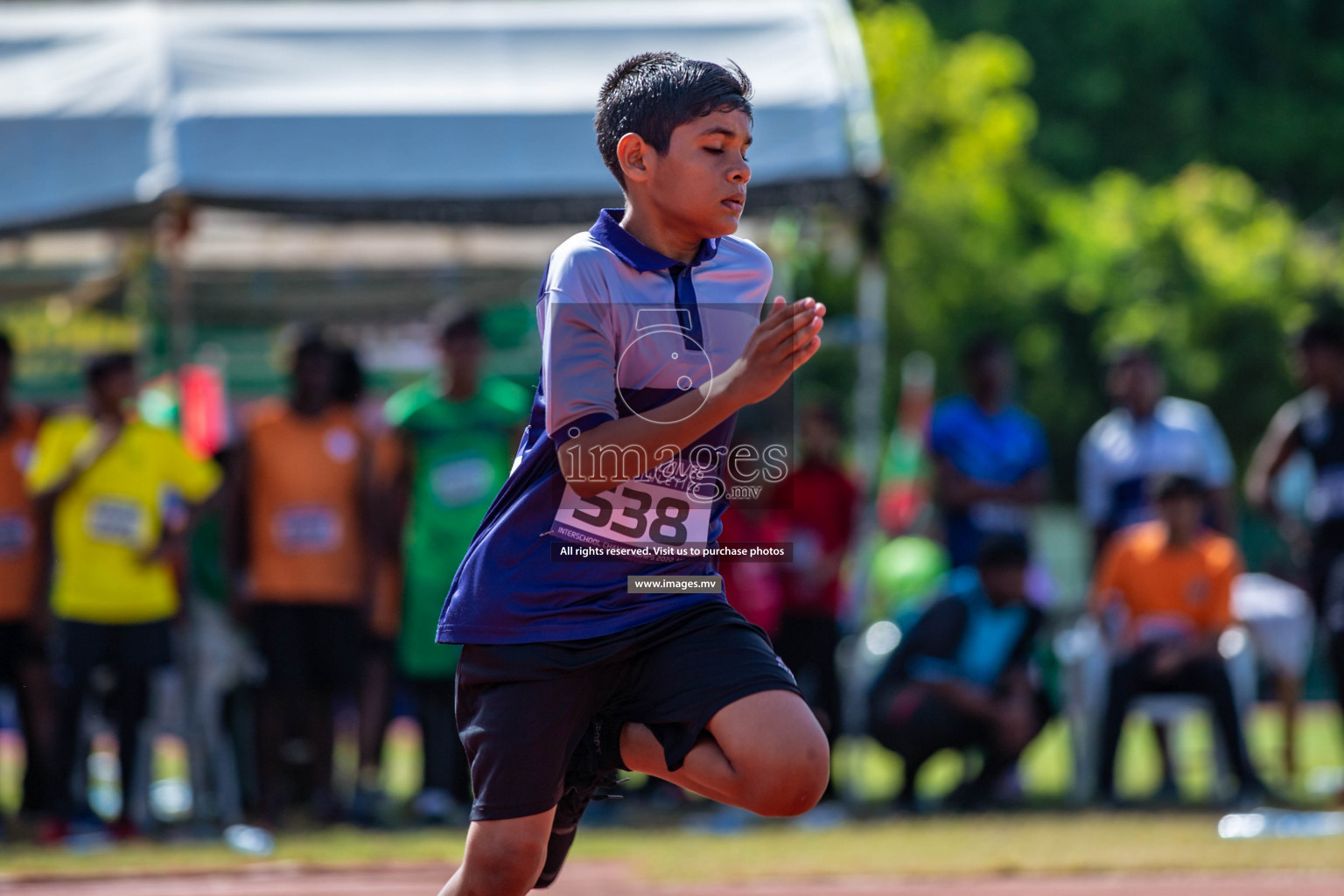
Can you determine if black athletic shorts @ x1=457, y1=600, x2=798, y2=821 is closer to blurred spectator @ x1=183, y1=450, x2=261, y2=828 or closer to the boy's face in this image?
the boy's face

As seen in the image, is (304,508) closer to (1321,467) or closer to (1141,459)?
(1141,459)

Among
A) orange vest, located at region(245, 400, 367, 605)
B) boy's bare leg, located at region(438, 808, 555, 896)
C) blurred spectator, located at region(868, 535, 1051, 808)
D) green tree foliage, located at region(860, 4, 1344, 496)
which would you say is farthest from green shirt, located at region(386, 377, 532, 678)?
green tree foliage, located at region(860, 4, 1344, 496)

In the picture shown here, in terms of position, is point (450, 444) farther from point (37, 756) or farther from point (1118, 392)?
point (1118, 392)

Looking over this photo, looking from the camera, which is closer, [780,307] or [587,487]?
[780,307]

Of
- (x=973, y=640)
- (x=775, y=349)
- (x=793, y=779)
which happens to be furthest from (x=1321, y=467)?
(x=775, y=349)

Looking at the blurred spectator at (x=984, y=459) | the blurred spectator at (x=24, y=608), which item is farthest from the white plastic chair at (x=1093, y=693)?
the blurred spectator at (x=24, y=608)

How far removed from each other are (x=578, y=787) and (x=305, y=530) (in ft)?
16.1

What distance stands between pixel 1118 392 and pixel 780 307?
6.45 m

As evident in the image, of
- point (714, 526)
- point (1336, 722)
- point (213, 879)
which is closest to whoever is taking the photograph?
point (714, 526)

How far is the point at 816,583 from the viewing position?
932 centimetres

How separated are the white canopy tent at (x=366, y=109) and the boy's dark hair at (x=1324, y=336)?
2.35m

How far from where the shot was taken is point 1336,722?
45.6 feet

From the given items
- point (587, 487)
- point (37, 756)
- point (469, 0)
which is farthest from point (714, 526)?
point (469, 0)

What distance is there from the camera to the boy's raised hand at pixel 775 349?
3.48 meters
